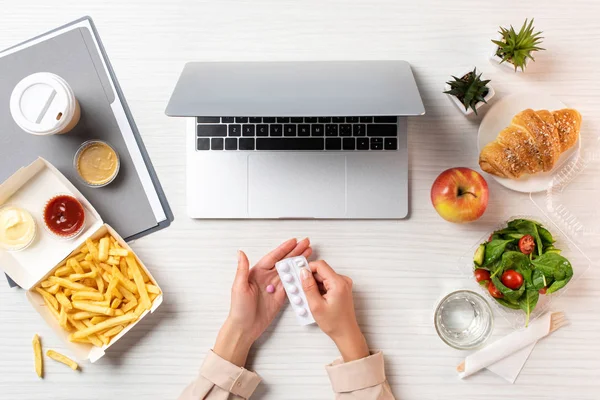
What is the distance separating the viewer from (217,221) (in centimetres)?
97

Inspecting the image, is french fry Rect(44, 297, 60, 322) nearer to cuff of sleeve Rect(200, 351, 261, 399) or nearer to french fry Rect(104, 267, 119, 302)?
french fry Rect(104, 267, 119, 302)

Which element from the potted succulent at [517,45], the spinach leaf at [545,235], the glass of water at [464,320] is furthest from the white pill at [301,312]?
the potted succulent at [517,45]

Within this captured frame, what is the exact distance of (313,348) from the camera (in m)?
0.96

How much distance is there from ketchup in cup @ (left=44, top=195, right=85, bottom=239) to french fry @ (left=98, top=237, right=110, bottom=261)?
58 millimetres

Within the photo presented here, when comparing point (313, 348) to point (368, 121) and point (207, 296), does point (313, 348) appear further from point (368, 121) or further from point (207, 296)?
point (368, 121)

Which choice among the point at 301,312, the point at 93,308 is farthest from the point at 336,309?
the point at 93,308

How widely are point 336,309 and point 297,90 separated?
16.0 inches

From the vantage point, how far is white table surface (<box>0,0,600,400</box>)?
0.96m

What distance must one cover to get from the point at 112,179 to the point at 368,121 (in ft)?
1.68

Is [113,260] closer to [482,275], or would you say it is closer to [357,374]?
[357,374]

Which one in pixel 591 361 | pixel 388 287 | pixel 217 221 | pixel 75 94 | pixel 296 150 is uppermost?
pixel 75 94

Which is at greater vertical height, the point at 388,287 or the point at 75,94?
the point at 75,94

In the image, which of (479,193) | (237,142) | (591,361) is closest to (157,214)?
(237,142)

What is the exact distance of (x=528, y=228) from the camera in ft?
2.99
